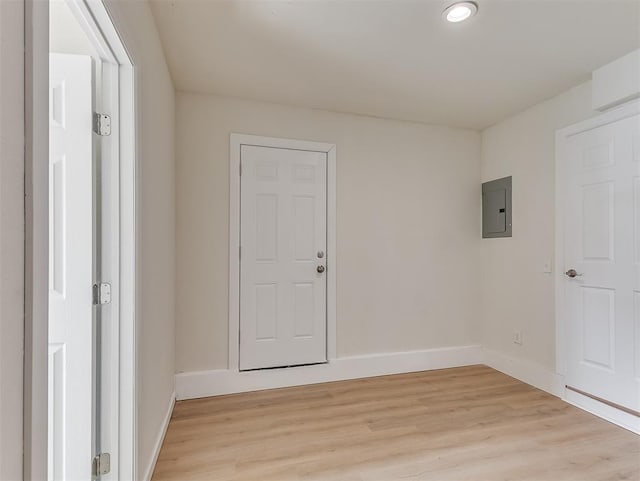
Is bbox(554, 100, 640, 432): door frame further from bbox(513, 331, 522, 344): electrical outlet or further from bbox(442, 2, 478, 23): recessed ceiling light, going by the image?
bbox(442, 2, 478, 23): recessed ceiling light

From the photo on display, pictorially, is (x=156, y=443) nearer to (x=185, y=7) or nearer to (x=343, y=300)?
(x=343, y=300)

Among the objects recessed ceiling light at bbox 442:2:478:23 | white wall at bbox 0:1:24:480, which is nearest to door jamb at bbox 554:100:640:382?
recessed ceiling light at bbox 442:2:478:23

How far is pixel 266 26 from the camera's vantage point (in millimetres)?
1978

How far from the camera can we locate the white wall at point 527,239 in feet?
9.36

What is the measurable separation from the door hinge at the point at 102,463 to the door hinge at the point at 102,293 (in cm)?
64

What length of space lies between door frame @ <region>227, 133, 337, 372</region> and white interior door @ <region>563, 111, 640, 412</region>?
190 centimetres


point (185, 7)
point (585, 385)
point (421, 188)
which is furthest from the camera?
point (421, 188)

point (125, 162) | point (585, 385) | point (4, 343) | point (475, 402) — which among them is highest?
point (125, 162)

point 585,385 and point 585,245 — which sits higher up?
point 585,245

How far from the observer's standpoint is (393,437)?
2133 mm

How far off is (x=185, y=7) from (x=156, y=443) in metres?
2.40

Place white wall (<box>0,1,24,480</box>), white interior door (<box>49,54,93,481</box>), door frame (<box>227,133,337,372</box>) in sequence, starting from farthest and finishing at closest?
door frame (<box>227,133,337,372</box>)
white interior door (<box>49,54,93,481</box>)
white wall (<box>0,1,24,480</box>)

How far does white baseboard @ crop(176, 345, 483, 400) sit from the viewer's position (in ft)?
9.00

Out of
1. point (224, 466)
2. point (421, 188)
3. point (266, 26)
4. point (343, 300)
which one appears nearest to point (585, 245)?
point (421, 188)
